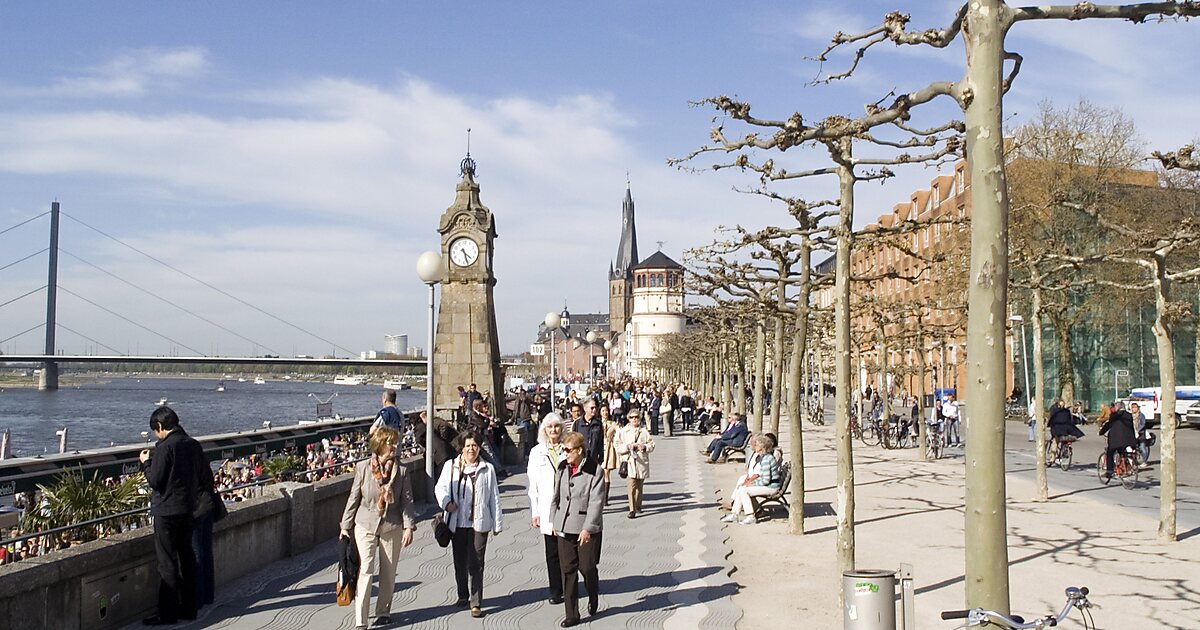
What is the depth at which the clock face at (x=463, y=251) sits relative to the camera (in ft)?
86.5

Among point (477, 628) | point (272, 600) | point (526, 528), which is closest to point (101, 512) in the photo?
point (272, 600)

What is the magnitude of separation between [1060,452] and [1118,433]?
5.09 meters

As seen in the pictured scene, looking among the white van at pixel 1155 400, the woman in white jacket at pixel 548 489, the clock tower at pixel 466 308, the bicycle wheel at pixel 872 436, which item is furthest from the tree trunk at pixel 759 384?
the white van at pixel 1155 400

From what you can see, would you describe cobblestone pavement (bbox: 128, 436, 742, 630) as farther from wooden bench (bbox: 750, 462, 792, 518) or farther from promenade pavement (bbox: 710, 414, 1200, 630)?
wooden bench (bbox: 750, 462, 792, 518)

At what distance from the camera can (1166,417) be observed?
13.9 meters

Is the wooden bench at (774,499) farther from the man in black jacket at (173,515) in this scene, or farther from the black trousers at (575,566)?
the man in black jacket at (173,515)

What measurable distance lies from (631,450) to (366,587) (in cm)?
799

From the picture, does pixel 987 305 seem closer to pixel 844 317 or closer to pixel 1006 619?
pixel 1006 619

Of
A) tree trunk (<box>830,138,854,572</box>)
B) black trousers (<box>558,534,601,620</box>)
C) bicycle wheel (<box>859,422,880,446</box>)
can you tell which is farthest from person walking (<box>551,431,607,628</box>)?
bicycle wheel (<box>859,422,880,446</box>)

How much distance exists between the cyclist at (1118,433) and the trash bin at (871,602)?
1553 cm

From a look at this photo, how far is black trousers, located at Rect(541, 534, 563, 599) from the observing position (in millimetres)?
9523

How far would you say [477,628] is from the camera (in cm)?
858

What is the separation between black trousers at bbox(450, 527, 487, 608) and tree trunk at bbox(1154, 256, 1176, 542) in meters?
8.63

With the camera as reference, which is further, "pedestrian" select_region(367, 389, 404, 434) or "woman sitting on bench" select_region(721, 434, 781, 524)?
"woman sitting on bench" select_region(721, 434, 781, 524)
